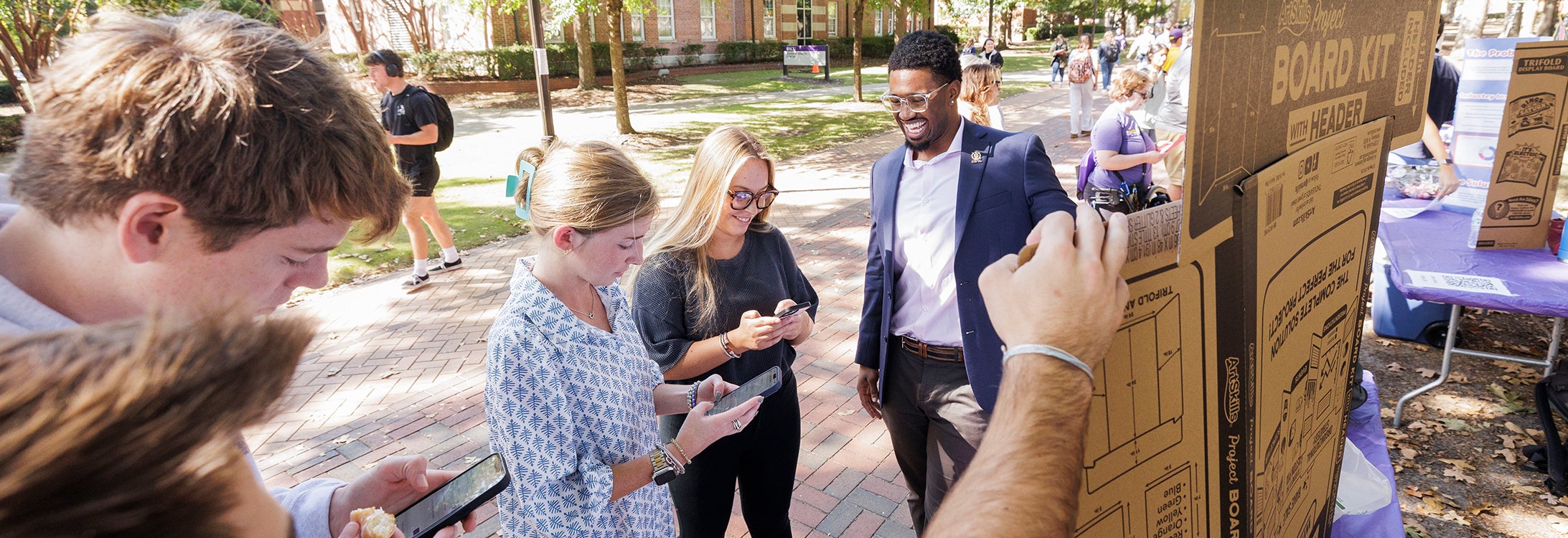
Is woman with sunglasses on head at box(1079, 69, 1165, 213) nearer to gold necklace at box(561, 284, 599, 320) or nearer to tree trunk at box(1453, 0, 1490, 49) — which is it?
gold necklace at box(561, 284, 599, 320)

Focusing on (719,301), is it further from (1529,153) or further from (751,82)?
(751,82)

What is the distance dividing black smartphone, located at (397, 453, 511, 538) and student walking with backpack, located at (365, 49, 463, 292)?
5.40 metres

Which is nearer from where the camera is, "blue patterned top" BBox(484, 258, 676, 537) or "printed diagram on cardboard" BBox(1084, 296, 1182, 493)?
"printed diagram on cardboard" BBox(1084, 296, 1182, 493)

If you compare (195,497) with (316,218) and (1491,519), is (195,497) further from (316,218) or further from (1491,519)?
(1491,519)

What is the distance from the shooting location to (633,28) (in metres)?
28.6

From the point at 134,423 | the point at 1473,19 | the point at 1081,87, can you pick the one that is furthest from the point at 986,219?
the point at 1081,87

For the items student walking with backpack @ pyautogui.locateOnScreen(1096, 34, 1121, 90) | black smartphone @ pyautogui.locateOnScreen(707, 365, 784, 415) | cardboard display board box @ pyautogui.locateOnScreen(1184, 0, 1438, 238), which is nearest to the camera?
cardboard display board box @ pyautogui.locateOnScreen(1184, 0, 1438, 238)

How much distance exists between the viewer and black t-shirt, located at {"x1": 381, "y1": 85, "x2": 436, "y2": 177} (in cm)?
657

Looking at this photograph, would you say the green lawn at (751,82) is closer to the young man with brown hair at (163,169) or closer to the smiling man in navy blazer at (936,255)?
the smiling man in navy blazer at (936,255)

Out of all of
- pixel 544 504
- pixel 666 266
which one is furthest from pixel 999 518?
pixel 666 266

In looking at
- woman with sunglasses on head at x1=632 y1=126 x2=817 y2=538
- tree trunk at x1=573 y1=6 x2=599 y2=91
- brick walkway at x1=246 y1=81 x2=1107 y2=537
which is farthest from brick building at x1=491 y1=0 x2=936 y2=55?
woman with sunglasses on head at x1=632 y1=126 x2=817 y2=538

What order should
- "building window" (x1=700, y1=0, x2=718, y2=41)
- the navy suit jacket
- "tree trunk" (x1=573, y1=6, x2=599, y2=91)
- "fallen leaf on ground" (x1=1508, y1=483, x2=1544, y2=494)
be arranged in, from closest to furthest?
the navy suit jacket
"fallen leaf on ground" (x1=1508, y1=483, x2=1544, y2=494)
"tree trunk" (x1=573, y1=6, x2=599, y2=91)
"building window" (x1=700, y1=0, x2=718, y2=41)

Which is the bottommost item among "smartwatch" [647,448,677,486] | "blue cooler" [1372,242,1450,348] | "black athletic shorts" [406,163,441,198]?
"blue cooler" [1372,242,1450,348]

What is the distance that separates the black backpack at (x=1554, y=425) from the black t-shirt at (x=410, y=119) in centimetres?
758
